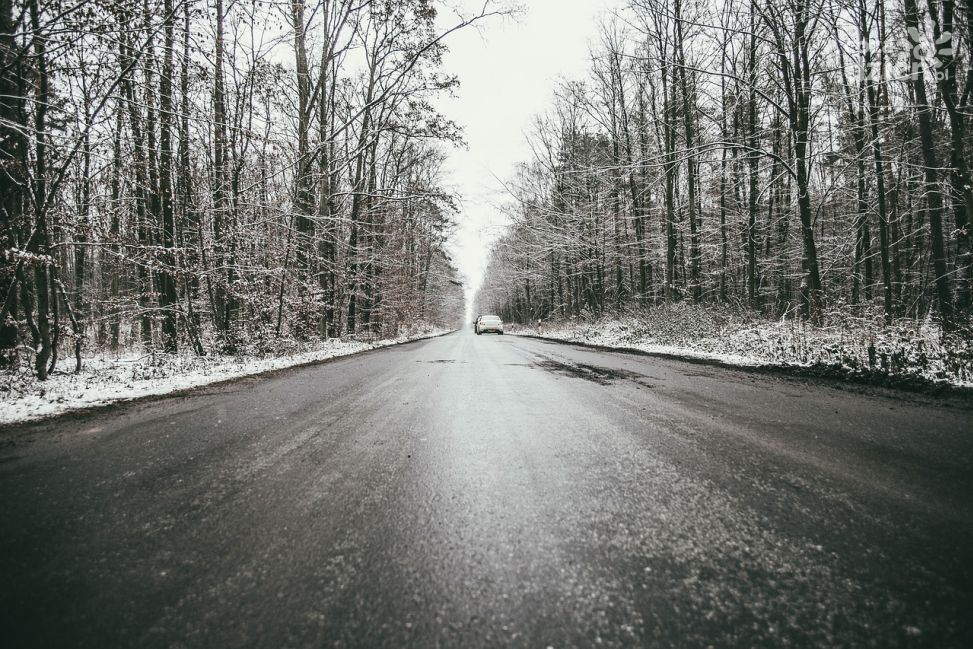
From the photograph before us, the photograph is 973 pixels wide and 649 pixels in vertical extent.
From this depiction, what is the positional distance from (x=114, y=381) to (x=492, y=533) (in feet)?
23.5

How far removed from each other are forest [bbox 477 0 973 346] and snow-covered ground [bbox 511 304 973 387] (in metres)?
0.51

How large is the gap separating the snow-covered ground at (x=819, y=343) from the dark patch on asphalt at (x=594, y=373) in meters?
2.54

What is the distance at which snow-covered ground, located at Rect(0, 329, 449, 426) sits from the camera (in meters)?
4.21

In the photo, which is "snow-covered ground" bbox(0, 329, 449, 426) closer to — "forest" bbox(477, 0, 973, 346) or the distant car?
"forest" bbox(477, 0, 973, 346)

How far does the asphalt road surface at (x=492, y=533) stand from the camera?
108 centimetres

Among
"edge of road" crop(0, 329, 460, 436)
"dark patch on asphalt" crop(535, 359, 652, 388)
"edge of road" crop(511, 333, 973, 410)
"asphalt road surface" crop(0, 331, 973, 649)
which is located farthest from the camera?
"dark patch on asphalt" crop(535, 359, 652, 388)

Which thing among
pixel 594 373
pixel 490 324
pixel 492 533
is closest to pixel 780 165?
pixel 594 373

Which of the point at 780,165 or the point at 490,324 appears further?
the point at 490,324

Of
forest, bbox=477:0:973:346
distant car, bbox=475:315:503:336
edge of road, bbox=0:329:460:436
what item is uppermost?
forest, bbox=477:0:973:346

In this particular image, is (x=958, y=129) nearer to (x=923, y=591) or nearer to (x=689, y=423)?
(x=689, y=423)

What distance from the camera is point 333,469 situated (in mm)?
2297

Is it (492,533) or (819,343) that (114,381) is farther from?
(819,343)

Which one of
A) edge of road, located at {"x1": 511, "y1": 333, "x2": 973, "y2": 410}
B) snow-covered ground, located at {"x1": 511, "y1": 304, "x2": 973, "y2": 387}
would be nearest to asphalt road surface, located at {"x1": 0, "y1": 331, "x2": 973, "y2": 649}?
edge of road, located at {"x1": 511, "y1": 333, "x2": 973, "y2": 410}

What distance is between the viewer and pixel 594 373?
631cm
